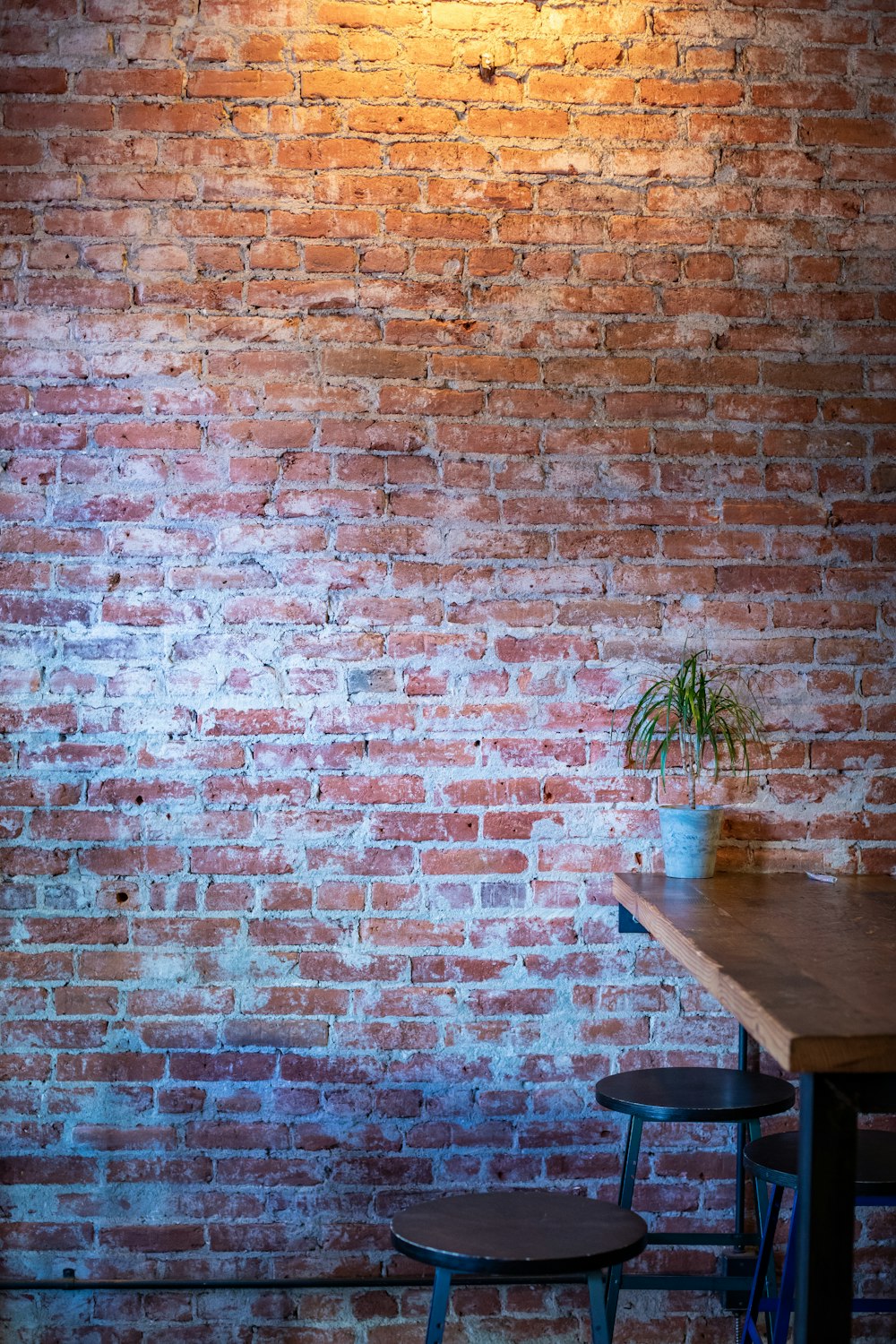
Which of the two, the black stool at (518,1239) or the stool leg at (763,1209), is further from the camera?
the stool leg at (763,1209)

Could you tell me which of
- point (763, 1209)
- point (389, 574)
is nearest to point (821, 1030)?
point (763, 1209)

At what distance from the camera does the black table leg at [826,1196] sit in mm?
1480

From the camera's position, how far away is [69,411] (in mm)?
2871

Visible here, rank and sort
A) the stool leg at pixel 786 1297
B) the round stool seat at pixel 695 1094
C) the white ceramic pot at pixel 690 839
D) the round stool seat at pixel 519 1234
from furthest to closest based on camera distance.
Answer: the white ceramic pot at pixel 690 839
the round stool seat at pixel 695 1094
the stool leg at pixel 786 1297
the round stool seat at pixel 519 1234

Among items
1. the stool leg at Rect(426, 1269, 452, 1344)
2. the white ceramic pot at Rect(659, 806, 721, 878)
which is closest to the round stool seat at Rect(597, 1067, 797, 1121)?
the white ceramic pot at Rect(659, 806, 721, 878)

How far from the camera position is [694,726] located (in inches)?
112

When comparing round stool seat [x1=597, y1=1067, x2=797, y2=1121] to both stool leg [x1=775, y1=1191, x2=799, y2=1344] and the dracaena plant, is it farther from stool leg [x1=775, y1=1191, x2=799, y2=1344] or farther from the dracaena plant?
the dracaena plant

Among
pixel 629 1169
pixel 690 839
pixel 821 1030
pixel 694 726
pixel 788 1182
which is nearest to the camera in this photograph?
pixel 821 1030

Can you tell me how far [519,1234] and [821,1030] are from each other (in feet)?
2.08

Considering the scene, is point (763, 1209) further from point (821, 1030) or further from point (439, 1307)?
point (821, 1030)

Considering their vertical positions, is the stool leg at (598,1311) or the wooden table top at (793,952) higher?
the wooden table top at (793,952)

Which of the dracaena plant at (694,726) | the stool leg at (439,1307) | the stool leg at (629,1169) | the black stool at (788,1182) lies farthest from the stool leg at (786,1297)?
the dracaena plant at (694,726)

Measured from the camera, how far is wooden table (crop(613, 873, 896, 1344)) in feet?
4.74

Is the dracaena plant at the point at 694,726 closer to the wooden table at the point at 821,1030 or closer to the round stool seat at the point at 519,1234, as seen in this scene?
the wooden table at the point at 821,1030
